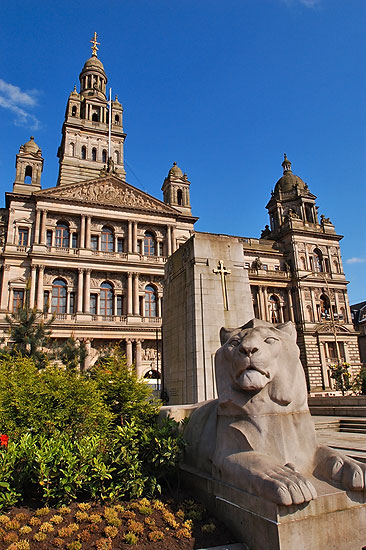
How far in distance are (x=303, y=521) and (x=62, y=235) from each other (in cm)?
3383

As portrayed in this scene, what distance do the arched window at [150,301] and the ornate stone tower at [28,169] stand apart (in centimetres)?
1379

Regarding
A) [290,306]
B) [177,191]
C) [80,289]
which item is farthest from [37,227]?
[290,306]

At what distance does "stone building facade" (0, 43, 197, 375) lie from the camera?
31.9 meters

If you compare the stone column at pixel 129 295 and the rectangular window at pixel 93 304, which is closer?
the rectangular window at pixel 93 304

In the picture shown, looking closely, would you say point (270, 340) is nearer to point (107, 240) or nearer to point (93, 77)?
point (107, 240)

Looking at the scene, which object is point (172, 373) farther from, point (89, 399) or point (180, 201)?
point (180, 201)

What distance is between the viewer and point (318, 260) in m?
46.4

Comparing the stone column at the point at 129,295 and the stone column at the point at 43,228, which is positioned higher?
the stone column at the point at 43,228

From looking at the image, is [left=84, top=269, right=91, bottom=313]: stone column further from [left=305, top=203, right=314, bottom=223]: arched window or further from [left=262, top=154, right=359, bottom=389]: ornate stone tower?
[left=305, top=203, right=314, bottom=223]: arched window

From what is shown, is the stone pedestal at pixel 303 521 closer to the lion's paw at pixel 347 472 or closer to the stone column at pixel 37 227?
the lion's paw at pixel 347 472

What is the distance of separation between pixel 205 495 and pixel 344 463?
1592 millimetres

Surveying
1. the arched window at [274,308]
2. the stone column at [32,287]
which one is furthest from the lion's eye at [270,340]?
the arched window at [274,308]

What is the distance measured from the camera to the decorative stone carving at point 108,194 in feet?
114

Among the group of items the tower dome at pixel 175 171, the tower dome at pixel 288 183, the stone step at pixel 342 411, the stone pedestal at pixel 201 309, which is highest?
the tower dome at pixel 288 183
